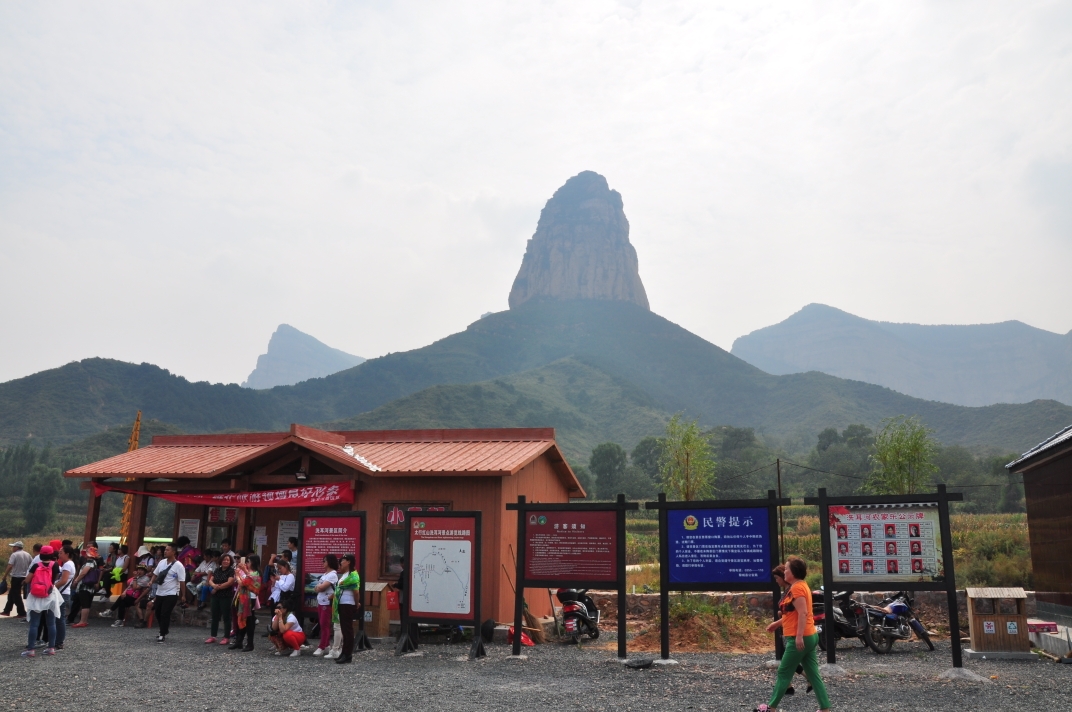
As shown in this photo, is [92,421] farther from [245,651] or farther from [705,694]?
[705,694]

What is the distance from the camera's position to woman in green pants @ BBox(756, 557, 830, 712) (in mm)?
6613

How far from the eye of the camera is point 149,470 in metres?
15.7

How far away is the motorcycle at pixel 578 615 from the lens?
1240 cm

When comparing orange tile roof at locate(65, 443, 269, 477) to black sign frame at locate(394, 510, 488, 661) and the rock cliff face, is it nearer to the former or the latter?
black sign frame at locate(394, 510, 488, 661)

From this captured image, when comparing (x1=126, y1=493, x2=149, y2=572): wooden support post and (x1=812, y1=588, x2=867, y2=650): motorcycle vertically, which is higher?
(x1=126, y1=493, x2=149, y2=572): wooden support post

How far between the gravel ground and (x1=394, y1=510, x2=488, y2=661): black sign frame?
0.25 m

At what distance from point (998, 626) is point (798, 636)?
17.9 feet

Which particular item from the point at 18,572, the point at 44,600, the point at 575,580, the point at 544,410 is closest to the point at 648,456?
the point at 544,410

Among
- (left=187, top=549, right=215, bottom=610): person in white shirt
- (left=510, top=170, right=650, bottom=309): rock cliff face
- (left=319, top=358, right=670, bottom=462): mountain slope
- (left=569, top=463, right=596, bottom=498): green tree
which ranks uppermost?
(left=510, top=170, right=650, bottom=309): rock cliff face

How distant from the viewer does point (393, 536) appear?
13.7 m

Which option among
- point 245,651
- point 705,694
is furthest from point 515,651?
point 245,651

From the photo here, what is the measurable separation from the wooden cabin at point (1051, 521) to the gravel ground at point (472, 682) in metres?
2.90

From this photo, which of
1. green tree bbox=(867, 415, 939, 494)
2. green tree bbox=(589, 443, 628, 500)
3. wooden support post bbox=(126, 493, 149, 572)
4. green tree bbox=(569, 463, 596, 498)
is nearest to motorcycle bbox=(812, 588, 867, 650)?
green tree bbox=(867, 415, 939, 494)

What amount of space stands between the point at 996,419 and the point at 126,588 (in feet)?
357
